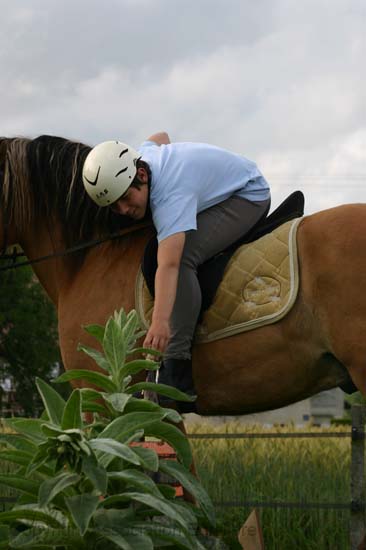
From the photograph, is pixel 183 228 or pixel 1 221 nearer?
pixel 183 228

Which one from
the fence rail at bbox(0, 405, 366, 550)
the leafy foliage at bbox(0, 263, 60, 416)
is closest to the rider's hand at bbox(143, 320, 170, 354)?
the fence rail at bbox(0, 405, 366, 550)

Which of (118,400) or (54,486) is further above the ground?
(118,400)

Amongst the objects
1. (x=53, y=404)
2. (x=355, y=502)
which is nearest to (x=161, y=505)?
(x=53, y=404)

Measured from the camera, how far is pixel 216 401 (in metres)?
5.26

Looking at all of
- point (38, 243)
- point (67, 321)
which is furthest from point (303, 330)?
point (38, 243)

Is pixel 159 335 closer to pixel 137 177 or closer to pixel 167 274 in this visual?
pixel 167 274

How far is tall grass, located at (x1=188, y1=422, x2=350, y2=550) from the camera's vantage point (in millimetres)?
7762

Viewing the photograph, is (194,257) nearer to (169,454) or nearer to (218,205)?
(218,205)

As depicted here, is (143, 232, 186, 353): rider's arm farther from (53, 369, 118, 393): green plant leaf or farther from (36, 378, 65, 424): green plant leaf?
(36, 378, 65, 424): green plant leaf

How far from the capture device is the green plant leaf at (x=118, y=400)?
8.30 ft

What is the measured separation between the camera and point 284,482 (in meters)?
8.17

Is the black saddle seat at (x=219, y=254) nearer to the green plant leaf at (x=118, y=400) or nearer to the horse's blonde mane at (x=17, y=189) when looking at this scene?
the horse's blonde mane at (x=17, y=189)

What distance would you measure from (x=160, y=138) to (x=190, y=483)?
380 cm

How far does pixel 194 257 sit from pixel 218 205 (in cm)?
36
